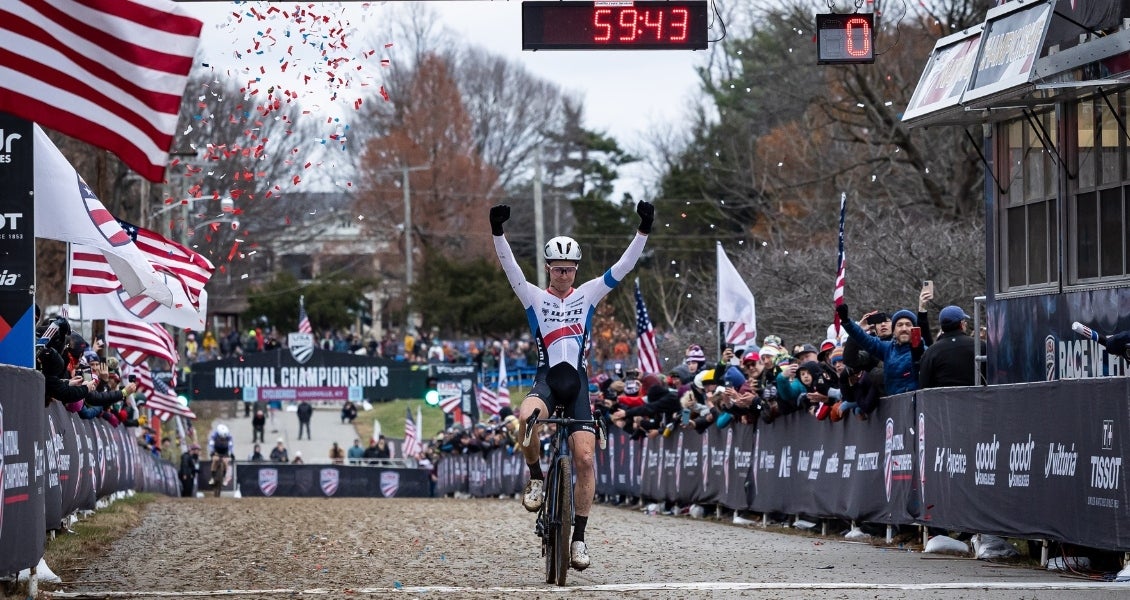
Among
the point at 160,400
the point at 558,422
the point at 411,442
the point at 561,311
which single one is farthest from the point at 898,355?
the point at 411,442

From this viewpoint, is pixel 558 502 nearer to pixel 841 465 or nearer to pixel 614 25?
pixel 841 465

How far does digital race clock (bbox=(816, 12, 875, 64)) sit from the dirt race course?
4858 mm

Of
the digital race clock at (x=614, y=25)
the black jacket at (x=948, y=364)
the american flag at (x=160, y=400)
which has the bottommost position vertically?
the american flag at (x=160, y=400)

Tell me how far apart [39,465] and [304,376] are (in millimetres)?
44724

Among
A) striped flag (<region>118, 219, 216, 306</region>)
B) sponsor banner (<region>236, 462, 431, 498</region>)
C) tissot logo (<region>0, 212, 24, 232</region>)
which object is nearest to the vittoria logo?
tissot logo (<region>0, 212, 24, 232</region>)

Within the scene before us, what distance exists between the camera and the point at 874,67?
4172cm

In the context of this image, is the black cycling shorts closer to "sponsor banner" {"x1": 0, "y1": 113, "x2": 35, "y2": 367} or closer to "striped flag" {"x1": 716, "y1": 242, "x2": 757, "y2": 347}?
"sponsor banner" {"x1": 0, "y1": 113, "x2": 35, "y2": 367}

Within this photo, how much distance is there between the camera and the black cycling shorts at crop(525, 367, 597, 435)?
11828mm

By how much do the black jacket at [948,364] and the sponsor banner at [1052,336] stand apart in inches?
29.9

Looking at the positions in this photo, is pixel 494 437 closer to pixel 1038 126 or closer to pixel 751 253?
pixel 751 253

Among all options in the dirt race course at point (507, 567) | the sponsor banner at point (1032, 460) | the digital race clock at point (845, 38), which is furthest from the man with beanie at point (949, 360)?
the digital race clock at point (845, 38)

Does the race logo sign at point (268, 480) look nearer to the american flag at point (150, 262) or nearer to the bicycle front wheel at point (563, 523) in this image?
the american flag at point (150, 262)

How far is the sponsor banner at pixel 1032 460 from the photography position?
448 inches

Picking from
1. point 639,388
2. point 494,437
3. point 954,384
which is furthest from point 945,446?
point 494,437
